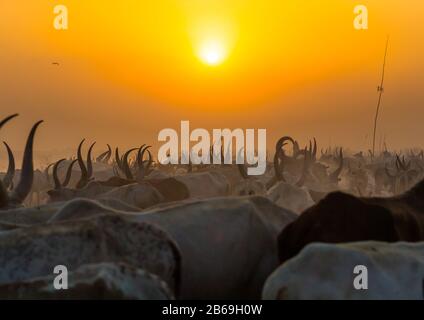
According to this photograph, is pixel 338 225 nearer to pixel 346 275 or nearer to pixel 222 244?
pixel 222 244

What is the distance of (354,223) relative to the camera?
5113mm

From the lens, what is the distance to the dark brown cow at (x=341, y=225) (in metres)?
5.01

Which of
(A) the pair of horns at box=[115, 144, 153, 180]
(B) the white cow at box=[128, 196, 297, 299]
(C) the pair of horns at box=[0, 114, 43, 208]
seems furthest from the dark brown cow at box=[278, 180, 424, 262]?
(A) the pair of horns at box=[115, 144, 153, 180]

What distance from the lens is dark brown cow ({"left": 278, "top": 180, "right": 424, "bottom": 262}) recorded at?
16.4 ft

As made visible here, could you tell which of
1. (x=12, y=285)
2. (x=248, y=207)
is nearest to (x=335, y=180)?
(x=248, y=207)

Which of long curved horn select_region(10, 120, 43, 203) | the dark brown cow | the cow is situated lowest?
the cow

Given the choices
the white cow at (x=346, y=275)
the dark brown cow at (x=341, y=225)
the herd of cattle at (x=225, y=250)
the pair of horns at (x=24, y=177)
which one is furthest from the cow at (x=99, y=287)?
the pair of horns at (x=24, y=177)

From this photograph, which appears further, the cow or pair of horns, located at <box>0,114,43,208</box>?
pair of horns, located at <box>0,114,43,208</box>

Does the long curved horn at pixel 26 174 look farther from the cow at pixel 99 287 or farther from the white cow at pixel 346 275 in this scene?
the white cow at pixel 346 275

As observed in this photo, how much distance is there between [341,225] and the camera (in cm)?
508

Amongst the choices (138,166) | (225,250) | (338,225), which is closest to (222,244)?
(225,250)

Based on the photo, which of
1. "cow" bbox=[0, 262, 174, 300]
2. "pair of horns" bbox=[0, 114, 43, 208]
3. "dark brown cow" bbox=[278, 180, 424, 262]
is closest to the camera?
"cow" bbox=[0, 262, 174, 300]

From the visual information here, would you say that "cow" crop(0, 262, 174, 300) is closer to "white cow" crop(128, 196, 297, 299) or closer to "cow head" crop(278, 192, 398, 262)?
"white cow" crop(128, 196, 297, 299)
